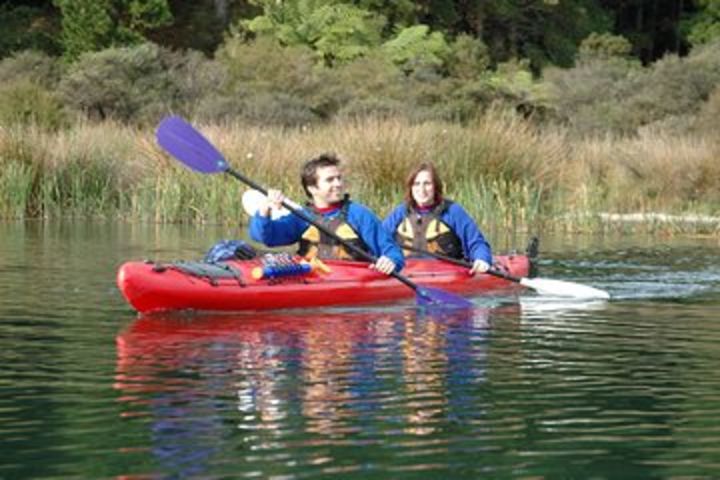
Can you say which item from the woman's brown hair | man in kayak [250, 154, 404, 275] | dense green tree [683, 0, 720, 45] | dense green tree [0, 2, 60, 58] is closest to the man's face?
man in kayak [250, 154, 404, 275]

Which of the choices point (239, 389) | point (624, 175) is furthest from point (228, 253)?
point (624, 175)

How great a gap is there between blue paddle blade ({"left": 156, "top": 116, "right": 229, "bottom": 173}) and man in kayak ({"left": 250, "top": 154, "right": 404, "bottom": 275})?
2.11ft

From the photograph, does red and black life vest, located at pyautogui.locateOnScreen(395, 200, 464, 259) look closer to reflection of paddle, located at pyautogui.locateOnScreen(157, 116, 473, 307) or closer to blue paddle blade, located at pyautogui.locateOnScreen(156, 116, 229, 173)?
reflection of paddle, located at pyautogui.locateOnScreen(157, 116, 473, 307)

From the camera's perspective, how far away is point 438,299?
1247cm

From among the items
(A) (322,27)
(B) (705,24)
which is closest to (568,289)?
(A) (322,27)

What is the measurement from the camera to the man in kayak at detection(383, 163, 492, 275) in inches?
530

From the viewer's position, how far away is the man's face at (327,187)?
12.0 metres

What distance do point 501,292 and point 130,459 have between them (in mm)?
7319

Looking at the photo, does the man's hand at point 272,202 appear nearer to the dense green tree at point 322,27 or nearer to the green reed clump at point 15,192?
the green reed clump at point 15,192

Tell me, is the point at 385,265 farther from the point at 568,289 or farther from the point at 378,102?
the point at 378,102

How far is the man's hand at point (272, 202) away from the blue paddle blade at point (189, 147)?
2.59ft

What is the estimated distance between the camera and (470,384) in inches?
334

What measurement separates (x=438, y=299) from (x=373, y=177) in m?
8.55

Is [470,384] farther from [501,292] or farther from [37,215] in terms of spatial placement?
[37,215]
